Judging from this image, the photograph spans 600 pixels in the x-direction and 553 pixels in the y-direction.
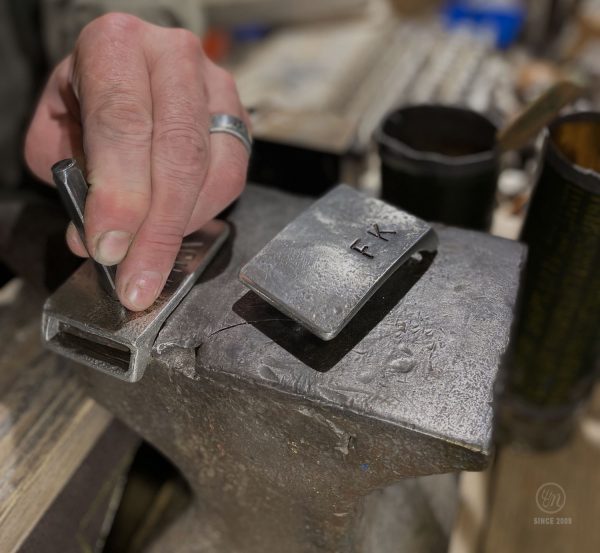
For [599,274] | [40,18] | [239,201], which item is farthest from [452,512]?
[40,18]

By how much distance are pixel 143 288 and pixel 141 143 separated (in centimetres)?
16

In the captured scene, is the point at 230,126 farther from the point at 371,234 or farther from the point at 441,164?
the point at 441,164

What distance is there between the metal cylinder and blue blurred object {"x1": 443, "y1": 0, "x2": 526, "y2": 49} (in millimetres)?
1784

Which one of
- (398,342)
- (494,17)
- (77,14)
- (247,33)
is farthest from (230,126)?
(494,17)

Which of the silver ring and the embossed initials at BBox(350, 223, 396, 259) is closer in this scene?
the embossed initials at BBox(350, 223, 396, 259)

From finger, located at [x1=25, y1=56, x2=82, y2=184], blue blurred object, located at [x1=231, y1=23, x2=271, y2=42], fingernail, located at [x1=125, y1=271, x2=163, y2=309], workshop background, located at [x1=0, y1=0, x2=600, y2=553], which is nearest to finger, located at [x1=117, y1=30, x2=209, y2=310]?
fingernail, located at [x1=125, y1=271, x2=163, y2=309]

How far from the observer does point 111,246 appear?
1.85 feet

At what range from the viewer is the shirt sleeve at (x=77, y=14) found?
1204mm

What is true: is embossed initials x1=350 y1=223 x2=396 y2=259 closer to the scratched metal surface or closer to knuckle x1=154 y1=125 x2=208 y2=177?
the scratched metal surface

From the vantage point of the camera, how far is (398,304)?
60 cm

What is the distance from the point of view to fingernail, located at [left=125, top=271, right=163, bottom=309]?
1.90 feet

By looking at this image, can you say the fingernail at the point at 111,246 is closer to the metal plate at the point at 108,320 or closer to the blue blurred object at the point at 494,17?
the metal plate at the point at 108,320

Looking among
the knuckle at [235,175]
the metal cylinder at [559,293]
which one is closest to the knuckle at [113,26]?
the knuckle at [235,175]

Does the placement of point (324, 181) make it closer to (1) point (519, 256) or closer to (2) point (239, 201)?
(2) point (239, 201)
